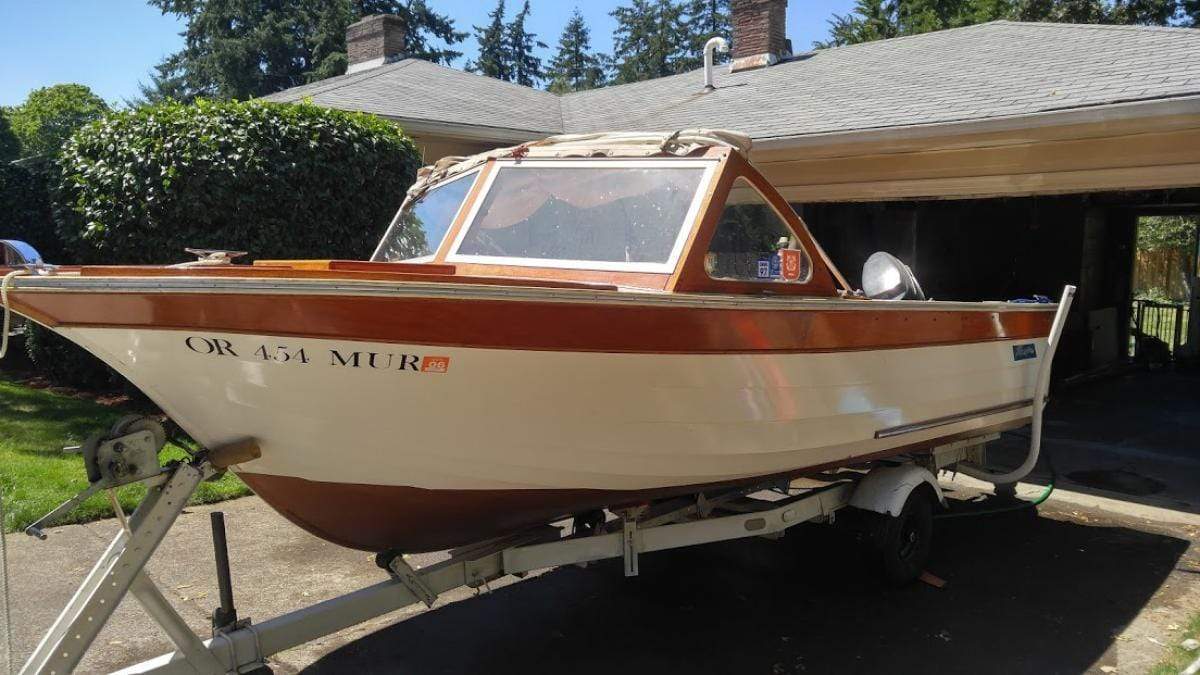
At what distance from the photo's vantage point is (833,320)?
4070mm

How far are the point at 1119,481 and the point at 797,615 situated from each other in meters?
4.16

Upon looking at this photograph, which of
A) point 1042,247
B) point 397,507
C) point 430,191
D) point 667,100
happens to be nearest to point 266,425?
point 397,507

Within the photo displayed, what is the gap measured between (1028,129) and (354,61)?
39.9 ft

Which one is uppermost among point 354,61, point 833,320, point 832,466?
point 354,61

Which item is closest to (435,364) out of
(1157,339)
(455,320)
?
(455,320)

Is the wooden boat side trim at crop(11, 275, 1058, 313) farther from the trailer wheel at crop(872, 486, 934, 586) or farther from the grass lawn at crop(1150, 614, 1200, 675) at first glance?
the grass lawn at crop(1150, 614, 1200, 675)

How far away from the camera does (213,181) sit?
302 inches

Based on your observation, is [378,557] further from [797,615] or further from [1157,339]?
[1157,339]

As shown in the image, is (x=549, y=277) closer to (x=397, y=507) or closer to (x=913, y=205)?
(x=397, y=507)

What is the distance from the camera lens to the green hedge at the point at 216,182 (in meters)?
7.65

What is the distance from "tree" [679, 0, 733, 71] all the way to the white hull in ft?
153

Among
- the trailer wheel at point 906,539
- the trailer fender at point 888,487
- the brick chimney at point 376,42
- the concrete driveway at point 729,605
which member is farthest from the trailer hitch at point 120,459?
the brick chimney at point 376,42

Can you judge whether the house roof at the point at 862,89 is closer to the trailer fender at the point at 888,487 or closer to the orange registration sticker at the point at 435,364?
the trailer fender at the point at 888,487

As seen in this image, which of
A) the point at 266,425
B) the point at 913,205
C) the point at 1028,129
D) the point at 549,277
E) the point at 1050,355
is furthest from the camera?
the point at 913,205
